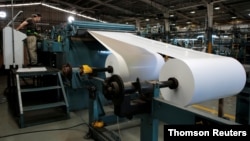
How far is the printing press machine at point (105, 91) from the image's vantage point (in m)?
1.08

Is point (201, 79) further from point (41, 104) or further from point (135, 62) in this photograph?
point (41, 104)

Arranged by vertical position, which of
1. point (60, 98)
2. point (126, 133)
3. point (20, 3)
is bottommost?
point (126, 133)

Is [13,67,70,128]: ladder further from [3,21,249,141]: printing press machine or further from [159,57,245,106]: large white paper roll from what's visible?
[159,57,245,106]: large white paper roll

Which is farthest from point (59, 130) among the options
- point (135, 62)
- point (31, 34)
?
point (31, 34)

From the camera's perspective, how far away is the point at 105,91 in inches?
43.4

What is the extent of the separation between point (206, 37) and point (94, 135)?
6460 mm

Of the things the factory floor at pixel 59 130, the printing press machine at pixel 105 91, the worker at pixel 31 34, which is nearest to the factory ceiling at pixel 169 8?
the worker at pixel 31 34

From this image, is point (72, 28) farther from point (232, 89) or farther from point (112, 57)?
point (232, 89)

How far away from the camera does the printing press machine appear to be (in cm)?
108

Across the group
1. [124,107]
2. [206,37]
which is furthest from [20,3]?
[124,107]

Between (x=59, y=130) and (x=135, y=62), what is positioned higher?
(x=135, y=62)

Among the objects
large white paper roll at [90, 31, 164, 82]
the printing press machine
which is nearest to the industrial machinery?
the printing press machine

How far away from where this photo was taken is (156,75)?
1758mm

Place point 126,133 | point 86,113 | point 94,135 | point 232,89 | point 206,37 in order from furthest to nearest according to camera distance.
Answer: point 206,37
point 86,113
point 126,133
point 94,135
point 232,89
